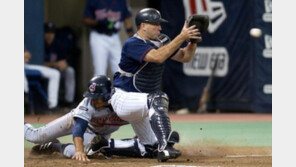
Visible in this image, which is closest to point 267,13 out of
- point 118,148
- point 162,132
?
point 118,148

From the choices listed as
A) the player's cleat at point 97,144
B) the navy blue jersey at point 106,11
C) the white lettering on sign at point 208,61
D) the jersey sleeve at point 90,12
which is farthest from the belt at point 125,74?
the white lettering on sign at point 208,61

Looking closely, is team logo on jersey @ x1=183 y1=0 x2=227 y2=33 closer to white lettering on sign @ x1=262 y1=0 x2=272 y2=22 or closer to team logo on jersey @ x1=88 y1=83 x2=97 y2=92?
white lettering on sign @ x1=262 y1=0 x2=272 y2=22

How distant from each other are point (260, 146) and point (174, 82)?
20.7 ft

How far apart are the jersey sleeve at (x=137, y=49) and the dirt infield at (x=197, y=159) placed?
3.08 feet

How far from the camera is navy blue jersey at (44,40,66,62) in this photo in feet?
41.5

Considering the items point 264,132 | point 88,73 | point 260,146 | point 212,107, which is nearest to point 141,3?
point 88,73

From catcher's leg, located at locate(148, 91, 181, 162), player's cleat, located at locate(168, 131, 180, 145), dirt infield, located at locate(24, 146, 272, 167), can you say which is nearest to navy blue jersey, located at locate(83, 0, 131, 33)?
dirt infield, located at locate(24, 146, 272, 167)

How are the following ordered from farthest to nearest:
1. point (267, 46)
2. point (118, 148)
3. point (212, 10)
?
point (212, 10)
point (267, 46)
point (118, 148)

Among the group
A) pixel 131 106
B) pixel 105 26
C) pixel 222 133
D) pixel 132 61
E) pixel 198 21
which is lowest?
pixel 222 133

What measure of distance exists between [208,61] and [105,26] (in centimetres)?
267

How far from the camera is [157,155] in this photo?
6277mm

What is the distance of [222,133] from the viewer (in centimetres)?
923

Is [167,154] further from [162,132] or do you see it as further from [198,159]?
[198,159]

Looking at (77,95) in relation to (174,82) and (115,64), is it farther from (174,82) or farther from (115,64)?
(115,64)
